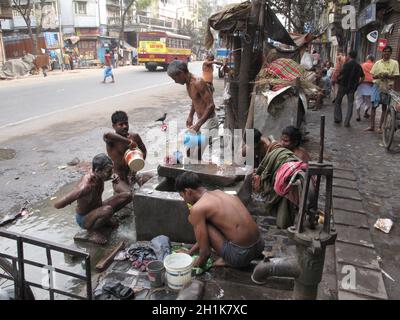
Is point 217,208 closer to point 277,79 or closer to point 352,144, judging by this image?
point 277,79

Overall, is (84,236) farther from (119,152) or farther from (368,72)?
(368,72)

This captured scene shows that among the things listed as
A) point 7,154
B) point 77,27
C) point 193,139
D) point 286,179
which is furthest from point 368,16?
point 77,27

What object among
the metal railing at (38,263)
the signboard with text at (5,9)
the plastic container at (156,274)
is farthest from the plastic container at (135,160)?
the signboard with text at (5,9)

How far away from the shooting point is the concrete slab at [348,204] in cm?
497

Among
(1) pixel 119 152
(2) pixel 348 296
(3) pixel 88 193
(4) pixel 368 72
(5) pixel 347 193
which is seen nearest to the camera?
(2) pixel 348 296

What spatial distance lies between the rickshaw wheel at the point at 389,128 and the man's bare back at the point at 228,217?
497 cm

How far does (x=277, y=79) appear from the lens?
7.54 m

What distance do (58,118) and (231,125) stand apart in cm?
606

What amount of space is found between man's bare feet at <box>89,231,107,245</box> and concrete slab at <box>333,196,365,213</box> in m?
3.02

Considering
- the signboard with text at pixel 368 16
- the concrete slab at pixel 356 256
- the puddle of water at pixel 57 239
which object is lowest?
the puddle of water at pixel 57 239

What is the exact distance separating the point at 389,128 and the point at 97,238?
599cm

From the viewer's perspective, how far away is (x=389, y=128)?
7480mm

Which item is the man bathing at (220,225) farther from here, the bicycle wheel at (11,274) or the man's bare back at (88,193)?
the man's bare back at (88,193)
